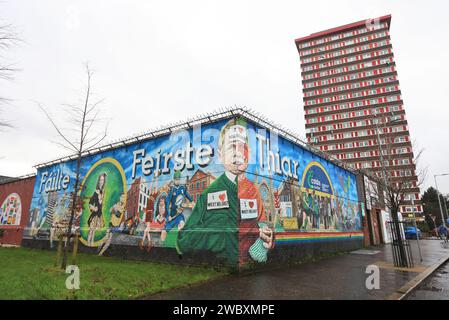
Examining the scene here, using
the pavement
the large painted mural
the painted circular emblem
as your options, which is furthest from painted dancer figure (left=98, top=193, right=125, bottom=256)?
the painted circular emblem

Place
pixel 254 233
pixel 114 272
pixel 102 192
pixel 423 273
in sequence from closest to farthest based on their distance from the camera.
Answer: pixel 114 272 < pixel 423 273 < pixel 254 233 < pixel 102 192

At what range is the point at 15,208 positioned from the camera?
21.8m

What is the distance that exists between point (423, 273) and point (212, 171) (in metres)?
8.40

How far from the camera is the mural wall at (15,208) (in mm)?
20527

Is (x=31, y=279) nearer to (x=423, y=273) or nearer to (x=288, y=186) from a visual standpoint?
(x=288, y=186)

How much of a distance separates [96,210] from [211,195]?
27.4 ft

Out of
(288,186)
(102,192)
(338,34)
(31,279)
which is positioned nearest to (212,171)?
(288,186)

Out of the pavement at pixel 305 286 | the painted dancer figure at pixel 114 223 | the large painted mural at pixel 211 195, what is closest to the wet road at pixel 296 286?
the pavement at pixel 305 286

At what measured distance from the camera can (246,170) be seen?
1066cm

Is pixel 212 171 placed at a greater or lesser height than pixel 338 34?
lesser

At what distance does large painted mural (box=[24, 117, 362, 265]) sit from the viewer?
10.3 m

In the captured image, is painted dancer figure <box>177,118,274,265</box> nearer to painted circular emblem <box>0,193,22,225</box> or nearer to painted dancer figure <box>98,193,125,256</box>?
painted dancer figure <box>98,193,125,256</box>

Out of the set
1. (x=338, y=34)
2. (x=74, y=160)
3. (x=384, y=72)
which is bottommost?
(x=74, y=160)

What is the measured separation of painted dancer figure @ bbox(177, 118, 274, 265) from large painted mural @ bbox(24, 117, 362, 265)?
4 cm
